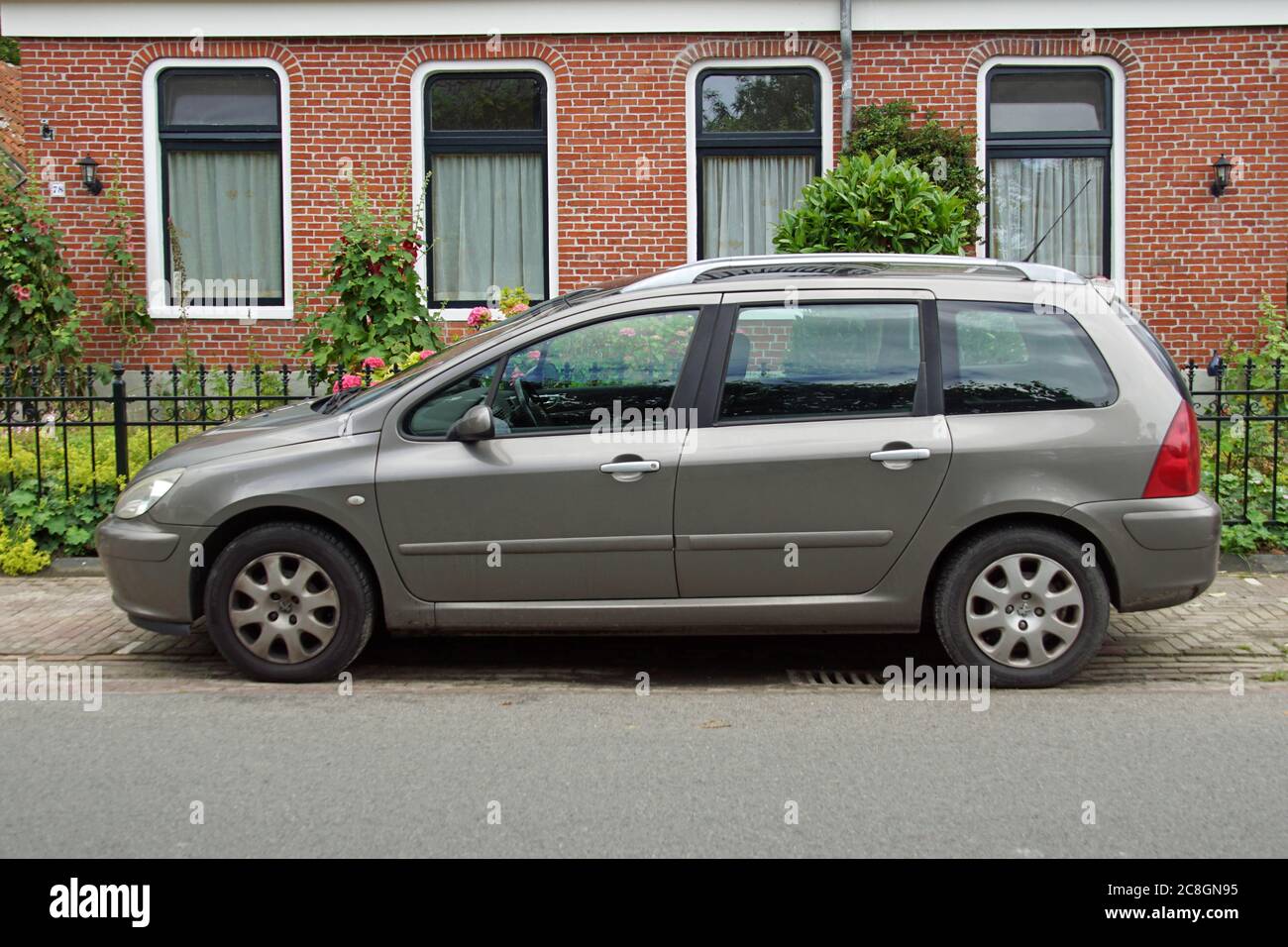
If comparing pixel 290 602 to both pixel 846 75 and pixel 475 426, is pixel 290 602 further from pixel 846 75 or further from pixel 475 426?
pixel 846 75

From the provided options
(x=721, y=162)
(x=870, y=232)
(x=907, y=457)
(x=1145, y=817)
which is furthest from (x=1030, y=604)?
(x=721, y=162)

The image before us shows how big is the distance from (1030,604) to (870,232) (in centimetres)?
479

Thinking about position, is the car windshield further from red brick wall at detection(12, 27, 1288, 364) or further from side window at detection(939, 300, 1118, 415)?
red brick wall at detection(12, 27, 1288, 364)

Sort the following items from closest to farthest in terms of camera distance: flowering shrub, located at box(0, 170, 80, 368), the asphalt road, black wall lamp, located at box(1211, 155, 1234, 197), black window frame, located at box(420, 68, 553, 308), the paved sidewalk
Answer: the asphalt road < the paved sidewalk < flowering shrub, located at box(0, 170, 80, 368) < black wall lamp, located at box(1211, 155, 1234, 197) < black window frame, located at box(420, 68, 553, 308)

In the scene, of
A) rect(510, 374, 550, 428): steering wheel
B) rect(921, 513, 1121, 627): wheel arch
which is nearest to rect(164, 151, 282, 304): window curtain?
rect(510, 374, 550, 428): steering wheel

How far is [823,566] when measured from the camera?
19.5 feet

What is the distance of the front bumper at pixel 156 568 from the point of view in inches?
237

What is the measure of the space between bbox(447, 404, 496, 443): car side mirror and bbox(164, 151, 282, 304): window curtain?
840 cm

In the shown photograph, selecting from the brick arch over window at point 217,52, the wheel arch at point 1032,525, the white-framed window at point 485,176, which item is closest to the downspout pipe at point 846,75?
the white-framed window at point 485,176

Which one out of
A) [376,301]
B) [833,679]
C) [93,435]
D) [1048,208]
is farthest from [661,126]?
[833,679]

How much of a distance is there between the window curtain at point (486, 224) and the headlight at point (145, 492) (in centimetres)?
769

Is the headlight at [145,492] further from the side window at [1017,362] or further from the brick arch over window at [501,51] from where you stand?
the brick arch over window at [501,51]

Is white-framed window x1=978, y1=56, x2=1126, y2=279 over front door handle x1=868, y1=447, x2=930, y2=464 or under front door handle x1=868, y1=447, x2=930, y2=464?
over

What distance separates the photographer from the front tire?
5.95m
